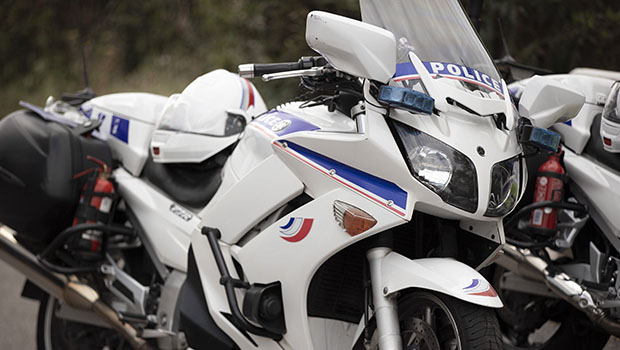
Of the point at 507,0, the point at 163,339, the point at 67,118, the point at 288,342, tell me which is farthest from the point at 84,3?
the point at 288,342

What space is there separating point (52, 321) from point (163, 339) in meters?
0.83

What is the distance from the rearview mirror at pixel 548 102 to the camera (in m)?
2.76

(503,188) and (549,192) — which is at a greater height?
(503,188)

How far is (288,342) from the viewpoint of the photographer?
2980 mm

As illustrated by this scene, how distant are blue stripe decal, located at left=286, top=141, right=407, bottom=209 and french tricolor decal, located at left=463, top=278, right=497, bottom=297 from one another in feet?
0.99

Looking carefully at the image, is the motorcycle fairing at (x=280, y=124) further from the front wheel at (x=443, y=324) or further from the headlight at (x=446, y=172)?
the front wheel at (x=443, y=324)

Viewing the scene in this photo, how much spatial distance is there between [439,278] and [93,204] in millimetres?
1946

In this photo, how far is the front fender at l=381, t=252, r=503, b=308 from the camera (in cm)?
249

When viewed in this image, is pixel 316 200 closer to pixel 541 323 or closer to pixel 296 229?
pixel 296 229

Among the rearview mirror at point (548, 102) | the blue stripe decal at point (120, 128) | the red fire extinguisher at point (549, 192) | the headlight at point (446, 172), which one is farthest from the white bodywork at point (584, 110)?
the blue stripe decal at point (120, 128)

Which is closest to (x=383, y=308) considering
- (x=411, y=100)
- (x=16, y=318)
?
(x=411, y=100)

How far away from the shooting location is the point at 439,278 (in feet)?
8.30

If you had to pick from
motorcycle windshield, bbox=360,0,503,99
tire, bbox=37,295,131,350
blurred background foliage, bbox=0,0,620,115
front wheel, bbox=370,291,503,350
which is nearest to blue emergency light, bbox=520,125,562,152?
motorcycle windshield, bbox=360,0,503,99

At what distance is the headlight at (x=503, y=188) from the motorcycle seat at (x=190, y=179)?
1447mm
